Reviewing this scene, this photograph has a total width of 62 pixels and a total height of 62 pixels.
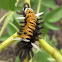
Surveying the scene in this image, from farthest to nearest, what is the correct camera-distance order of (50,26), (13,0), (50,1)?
(50,1) < (50,26) < (13,0)

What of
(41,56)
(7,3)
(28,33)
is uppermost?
(7,3)

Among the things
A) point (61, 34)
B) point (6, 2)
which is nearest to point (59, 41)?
point (61, 34)

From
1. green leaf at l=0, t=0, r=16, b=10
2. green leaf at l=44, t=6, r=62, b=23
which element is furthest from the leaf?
green leaf at l=0, t=0, r=16, b=10

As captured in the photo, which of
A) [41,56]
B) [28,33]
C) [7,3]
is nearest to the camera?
[28,33]

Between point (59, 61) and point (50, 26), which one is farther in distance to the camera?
point (50, 26)

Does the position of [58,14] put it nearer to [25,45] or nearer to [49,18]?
[49,18]

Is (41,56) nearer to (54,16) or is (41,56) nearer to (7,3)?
(54,16)

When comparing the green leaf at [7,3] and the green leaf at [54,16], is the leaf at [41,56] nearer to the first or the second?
the green leaf at [54,16]

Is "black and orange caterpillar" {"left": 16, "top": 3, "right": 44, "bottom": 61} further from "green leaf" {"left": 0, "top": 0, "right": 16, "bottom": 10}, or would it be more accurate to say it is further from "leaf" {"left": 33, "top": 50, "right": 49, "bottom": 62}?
"leaf" {"left": 33, "top": 50, "right": 49, "bottom": 62}

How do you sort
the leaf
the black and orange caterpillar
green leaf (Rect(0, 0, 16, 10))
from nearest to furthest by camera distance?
the black and orange caterpillar, green leaf (Rect(0, 0, 16, 10)), the leaf

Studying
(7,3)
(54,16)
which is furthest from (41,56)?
(7,3)

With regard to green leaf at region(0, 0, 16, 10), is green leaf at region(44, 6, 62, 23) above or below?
below
